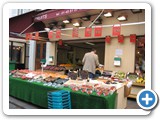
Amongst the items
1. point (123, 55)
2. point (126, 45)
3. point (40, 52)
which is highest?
point (126, 45)

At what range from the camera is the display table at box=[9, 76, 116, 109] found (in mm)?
3109

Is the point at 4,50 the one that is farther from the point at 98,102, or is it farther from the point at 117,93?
the point at 117,93

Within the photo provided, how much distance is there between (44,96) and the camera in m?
3.89

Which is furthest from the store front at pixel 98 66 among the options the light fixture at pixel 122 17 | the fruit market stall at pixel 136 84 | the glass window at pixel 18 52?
the glass window at pixel 18 52

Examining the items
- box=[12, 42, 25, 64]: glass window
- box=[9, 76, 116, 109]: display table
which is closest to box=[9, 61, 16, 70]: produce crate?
box=[12, 42, 25, 64]: glass window

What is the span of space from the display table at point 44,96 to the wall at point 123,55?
8.31 ft

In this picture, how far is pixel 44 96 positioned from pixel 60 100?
0.73m

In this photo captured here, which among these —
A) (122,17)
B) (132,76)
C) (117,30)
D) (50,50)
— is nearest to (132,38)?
(117,30)

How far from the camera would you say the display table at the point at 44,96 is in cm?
311

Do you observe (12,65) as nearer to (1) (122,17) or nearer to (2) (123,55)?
(2) (123,55)

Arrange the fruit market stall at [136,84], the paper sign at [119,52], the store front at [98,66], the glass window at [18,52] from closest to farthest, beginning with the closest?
the store front at [98,66], the fruit market stall at [136,84], the paper sign at [119,52], the glass window at [18,52]

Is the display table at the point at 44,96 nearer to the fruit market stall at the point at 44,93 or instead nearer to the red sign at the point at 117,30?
the fruit market stall at the point at 44,93

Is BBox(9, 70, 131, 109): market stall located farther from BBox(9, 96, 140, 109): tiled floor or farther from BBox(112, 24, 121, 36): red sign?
BBox(112, 24, 121, 36): red sign
